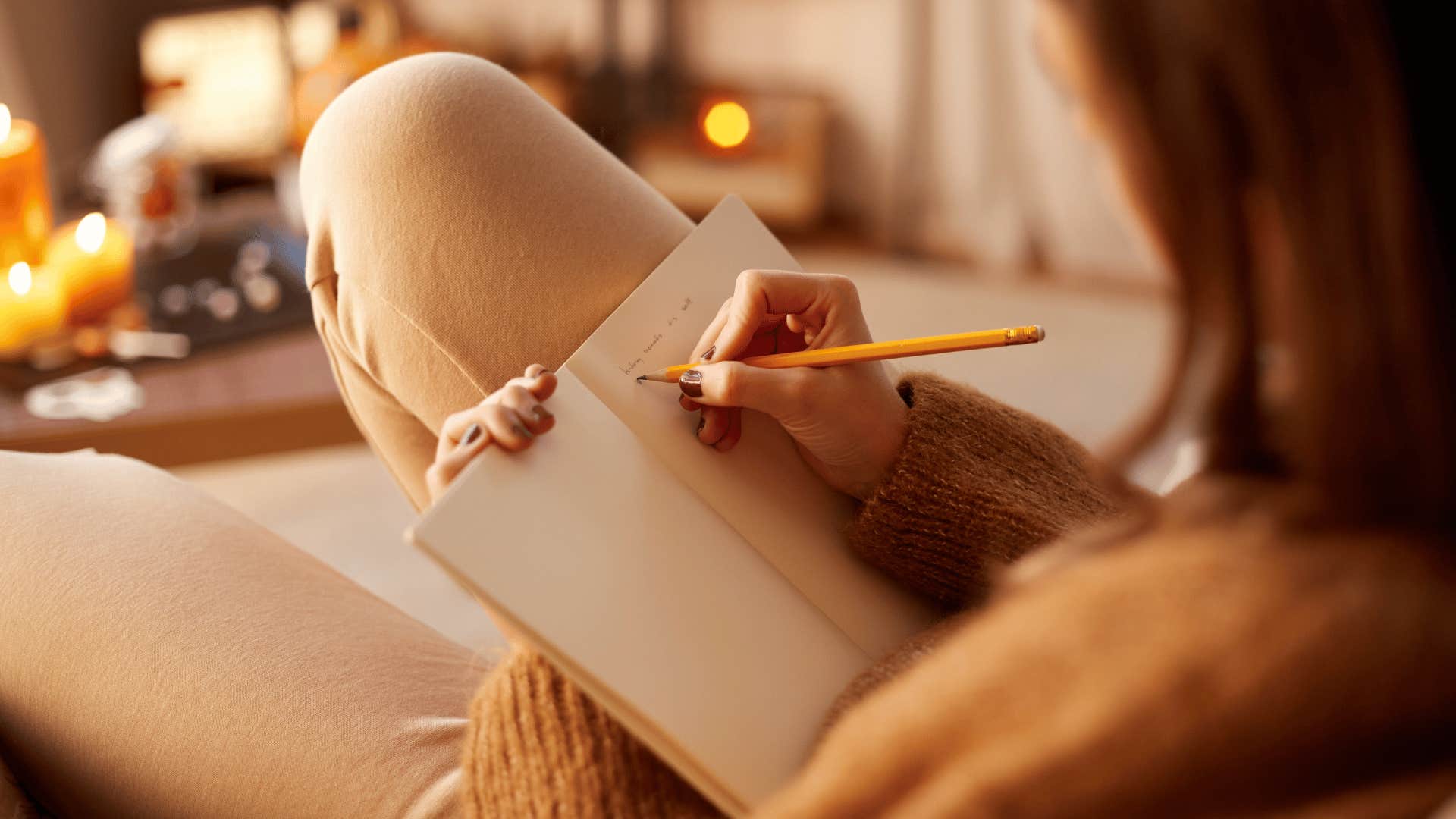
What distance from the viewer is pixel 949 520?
68 cm

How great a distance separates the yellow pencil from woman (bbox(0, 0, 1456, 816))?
0.05ft

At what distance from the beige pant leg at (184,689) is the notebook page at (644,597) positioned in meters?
0.14

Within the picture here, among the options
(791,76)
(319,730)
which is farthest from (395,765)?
(791,76)

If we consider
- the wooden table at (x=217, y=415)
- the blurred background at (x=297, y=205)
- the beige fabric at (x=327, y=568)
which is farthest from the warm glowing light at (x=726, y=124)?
the beige fabric at (x=327, y=568)

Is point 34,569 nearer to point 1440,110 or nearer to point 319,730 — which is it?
point 319,730

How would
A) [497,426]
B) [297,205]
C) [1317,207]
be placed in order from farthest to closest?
[297,205] → [497,426] → [1317,207]

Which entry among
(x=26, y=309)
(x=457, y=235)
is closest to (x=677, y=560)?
(x=457, y=235)

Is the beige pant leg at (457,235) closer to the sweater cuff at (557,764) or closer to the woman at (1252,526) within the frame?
the sweater cuff at (557,764)

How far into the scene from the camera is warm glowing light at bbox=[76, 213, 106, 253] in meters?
1.23

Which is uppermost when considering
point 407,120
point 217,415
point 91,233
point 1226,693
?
point 407,120

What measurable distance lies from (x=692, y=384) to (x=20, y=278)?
2.84 feet

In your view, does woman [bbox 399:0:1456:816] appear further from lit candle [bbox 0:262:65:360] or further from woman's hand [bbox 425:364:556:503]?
lit candle [bbox 0:262:65:360]

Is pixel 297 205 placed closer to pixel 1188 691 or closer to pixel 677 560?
pixel 677 560

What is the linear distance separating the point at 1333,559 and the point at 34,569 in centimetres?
61
